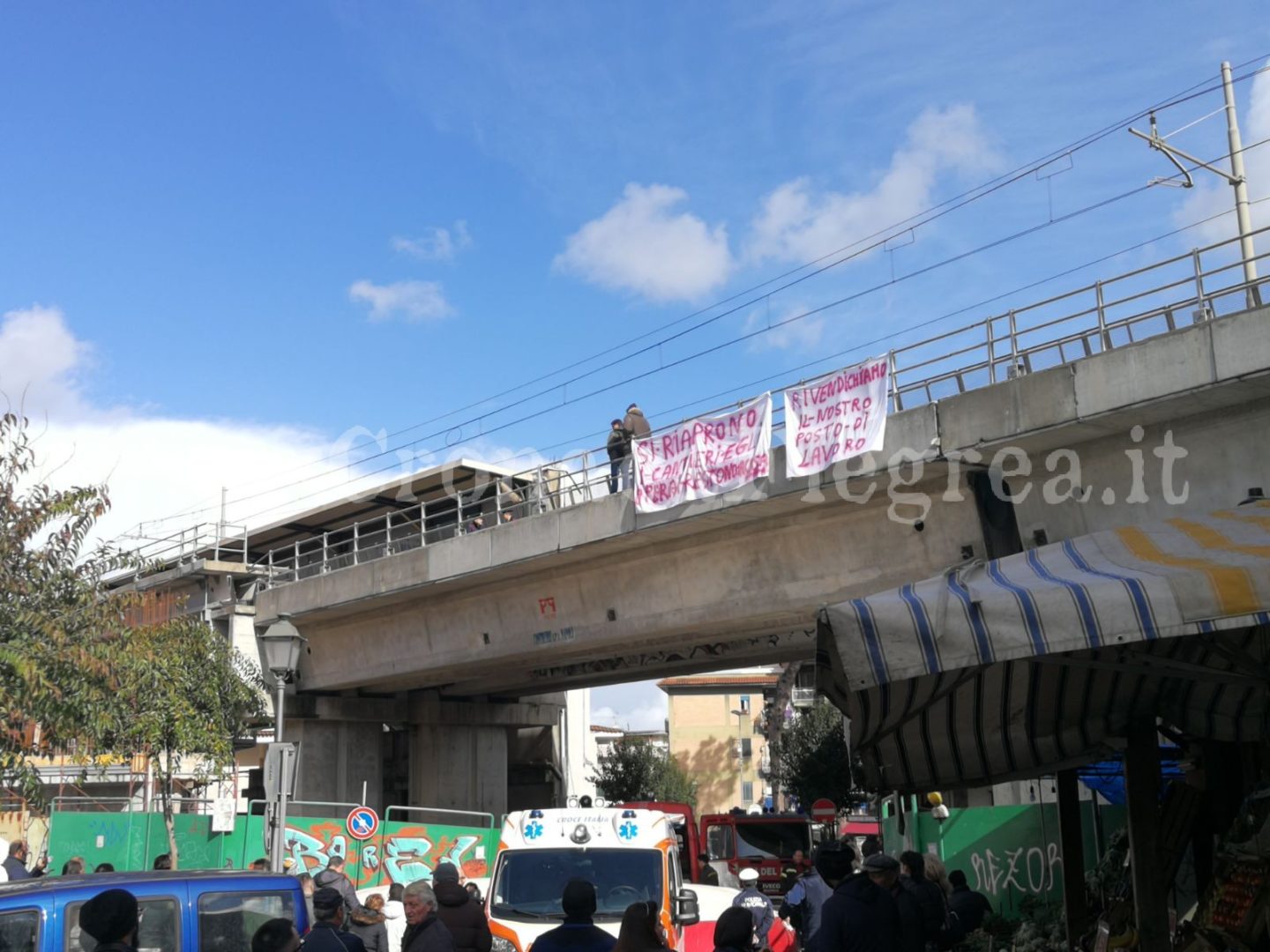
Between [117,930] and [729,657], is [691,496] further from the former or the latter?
[117,930]

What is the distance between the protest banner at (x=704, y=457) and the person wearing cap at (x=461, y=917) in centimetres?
1176

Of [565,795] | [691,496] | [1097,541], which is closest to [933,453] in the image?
[691,496]

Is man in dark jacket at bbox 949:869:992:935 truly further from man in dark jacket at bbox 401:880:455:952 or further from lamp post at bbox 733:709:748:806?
lamp post at bbox 733:709:748:806

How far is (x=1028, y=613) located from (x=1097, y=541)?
994 mm

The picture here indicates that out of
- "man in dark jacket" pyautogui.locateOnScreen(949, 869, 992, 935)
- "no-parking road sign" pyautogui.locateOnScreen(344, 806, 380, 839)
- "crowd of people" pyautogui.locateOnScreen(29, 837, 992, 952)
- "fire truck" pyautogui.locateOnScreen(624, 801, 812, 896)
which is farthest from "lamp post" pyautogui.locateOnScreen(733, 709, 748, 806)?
"crowd of people" pyautogui.locateOnScreen(29, 837, 992, 952)

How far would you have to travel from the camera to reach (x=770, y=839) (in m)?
26.1

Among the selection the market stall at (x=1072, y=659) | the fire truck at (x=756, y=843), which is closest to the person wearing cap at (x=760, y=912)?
the market stall at (x=1072, y=659)

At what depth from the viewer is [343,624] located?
3162 centimetres

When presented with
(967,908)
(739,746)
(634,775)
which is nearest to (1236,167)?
(967,908)

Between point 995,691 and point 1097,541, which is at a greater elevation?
point 1097,541

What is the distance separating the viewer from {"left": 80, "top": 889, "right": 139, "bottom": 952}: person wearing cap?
5.47 metres

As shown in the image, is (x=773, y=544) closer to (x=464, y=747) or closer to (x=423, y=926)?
(x=423, y=926)

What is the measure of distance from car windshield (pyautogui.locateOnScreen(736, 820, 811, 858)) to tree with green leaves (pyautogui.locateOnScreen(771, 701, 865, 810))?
2131 cm

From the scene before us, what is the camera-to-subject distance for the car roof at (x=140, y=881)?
6.86 metres
